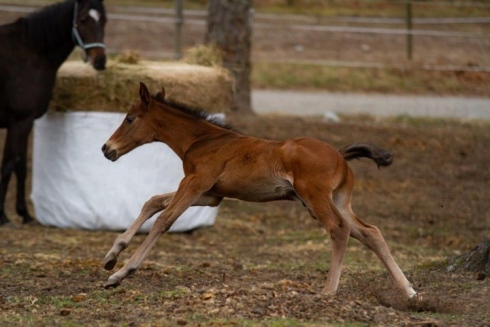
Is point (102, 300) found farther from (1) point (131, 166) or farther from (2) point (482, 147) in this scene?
(2) point (482, 147)

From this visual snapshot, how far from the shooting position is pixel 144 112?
6879mm

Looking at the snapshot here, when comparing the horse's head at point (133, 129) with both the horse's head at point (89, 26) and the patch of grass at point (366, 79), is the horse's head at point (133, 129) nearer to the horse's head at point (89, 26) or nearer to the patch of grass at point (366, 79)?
the horse's head at point (89, 26)

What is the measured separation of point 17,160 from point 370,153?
15.6ft

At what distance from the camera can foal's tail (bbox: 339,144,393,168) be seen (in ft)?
20.8

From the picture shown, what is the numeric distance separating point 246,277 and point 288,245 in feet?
7.25

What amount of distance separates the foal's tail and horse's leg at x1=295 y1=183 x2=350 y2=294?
1.67 feet

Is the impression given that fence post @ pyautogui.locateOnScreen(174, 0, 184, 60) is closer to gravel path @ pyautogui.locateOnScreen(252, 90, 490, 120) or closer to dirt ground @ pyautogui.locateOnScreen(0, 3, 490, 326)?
gravel path @ pyautogui.locateOnScreen(252, 90, 490, 120)

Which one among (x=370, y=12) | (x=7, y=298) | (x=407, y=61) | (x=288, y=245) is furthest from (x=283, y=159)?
(x=370, y=12)

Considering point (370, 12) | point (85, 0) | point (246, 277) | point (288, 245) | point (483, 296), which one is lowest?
point (370, 12)

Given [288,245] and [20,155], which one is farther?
[20,155]

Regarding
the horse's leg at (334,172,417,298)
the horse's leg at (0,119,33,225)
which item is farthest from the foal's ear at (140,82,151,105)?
the horse's leg at (0,119,33,225)

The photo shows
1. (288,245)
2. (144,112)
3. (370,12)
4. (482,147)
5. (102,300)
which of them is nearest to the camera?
(102,300)

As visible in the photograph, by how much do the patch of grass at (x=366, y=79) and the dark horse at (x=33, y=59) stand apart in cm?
1090

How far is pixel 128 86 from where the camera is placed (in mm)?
9359
